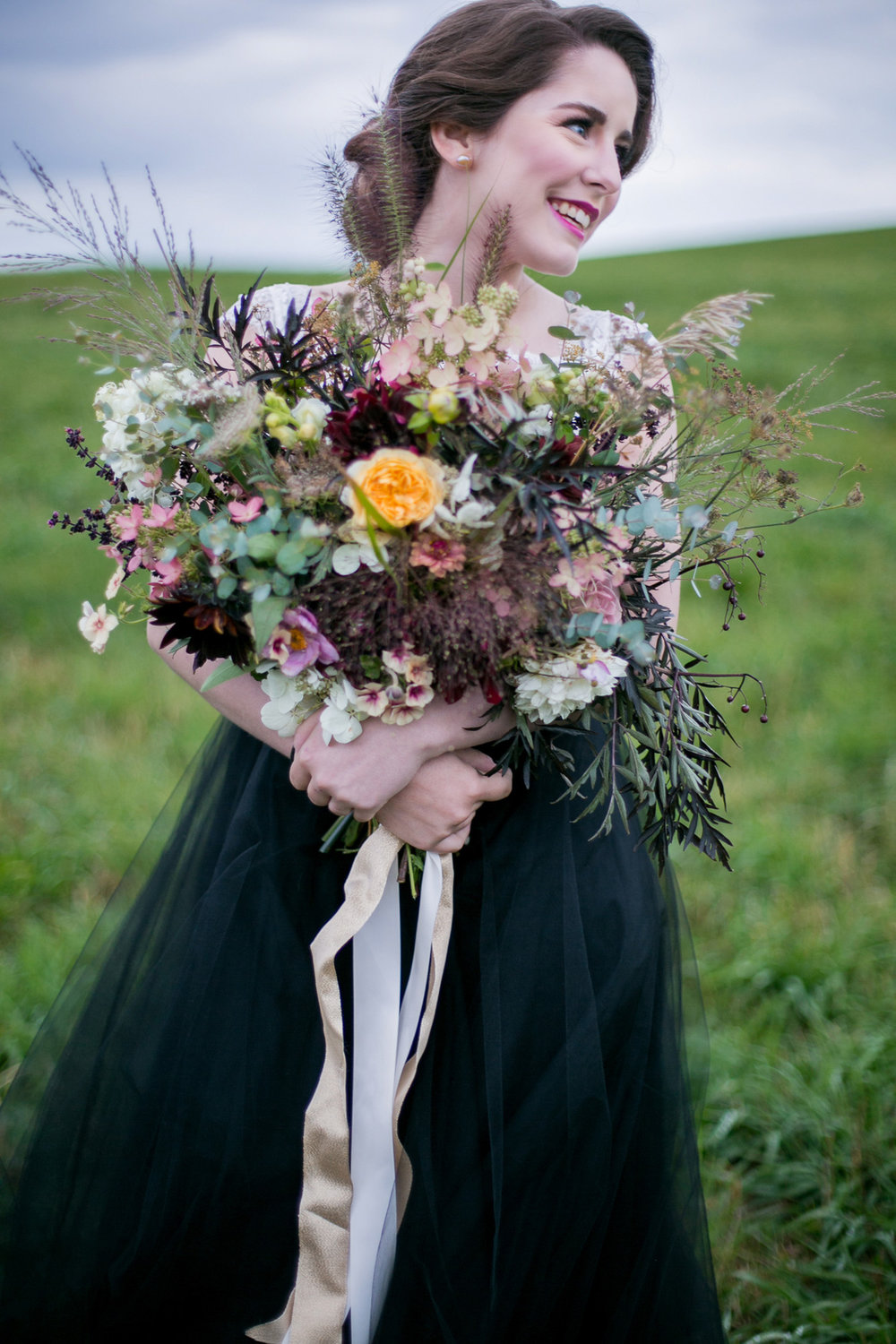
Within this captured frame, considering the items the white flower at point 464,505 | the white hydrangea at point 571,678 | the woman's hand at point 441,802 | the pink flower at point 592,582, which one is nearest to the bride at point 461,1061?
the woman's hand at point 441,802

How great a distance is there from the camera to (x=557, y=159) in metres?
1.61

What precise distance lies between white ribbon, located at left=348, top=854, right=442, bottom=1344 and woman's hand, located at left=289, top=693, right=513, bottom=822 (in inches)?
6.3

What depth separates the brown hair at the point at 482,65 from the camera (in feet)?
5.48

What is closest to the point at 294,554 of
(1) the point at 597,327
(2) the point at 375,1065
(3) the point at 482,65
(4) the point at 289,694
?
(4) the point at 289,694

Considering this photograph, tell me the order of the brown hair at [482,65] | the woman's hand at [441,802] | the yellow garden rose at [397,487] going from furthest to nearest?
the brown hair at [482,65] < the woman's hand at [441,802] < the yellow garden rose at [397,487]

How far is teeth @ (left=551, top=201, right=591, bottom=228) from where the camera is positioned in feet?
5.45

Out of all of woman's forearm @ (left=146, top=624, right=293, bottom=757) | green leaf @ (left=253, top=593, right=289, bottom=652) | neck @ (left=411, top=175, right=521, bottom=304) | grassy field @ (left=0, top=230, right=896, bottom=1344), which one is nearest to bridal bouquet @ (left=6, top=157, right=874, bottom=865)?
green leaf @ (left=253, top=593, right=289, bottom=652)

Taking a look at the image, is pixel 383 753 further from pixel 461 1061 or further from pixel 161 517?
pixel 461 1061

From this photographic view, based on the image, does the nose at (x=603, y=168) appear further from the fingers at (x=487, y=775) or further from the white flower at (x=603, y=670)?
the fingers at (x=487, y=775)

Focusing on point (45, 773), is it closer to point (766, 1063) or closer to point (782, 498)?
point (766, 1063)

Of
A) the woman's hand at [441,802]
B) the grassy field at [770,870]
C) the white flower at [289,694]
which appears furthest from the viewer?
the grassy field at [770,870]

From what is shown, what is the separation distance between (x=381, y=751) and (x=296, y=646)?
0.75 feet

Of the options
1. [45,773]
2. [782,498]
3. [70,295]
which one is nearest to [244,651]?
[70,295]

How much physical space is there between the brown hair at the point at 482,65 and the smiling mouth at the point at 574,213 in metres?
0.19
